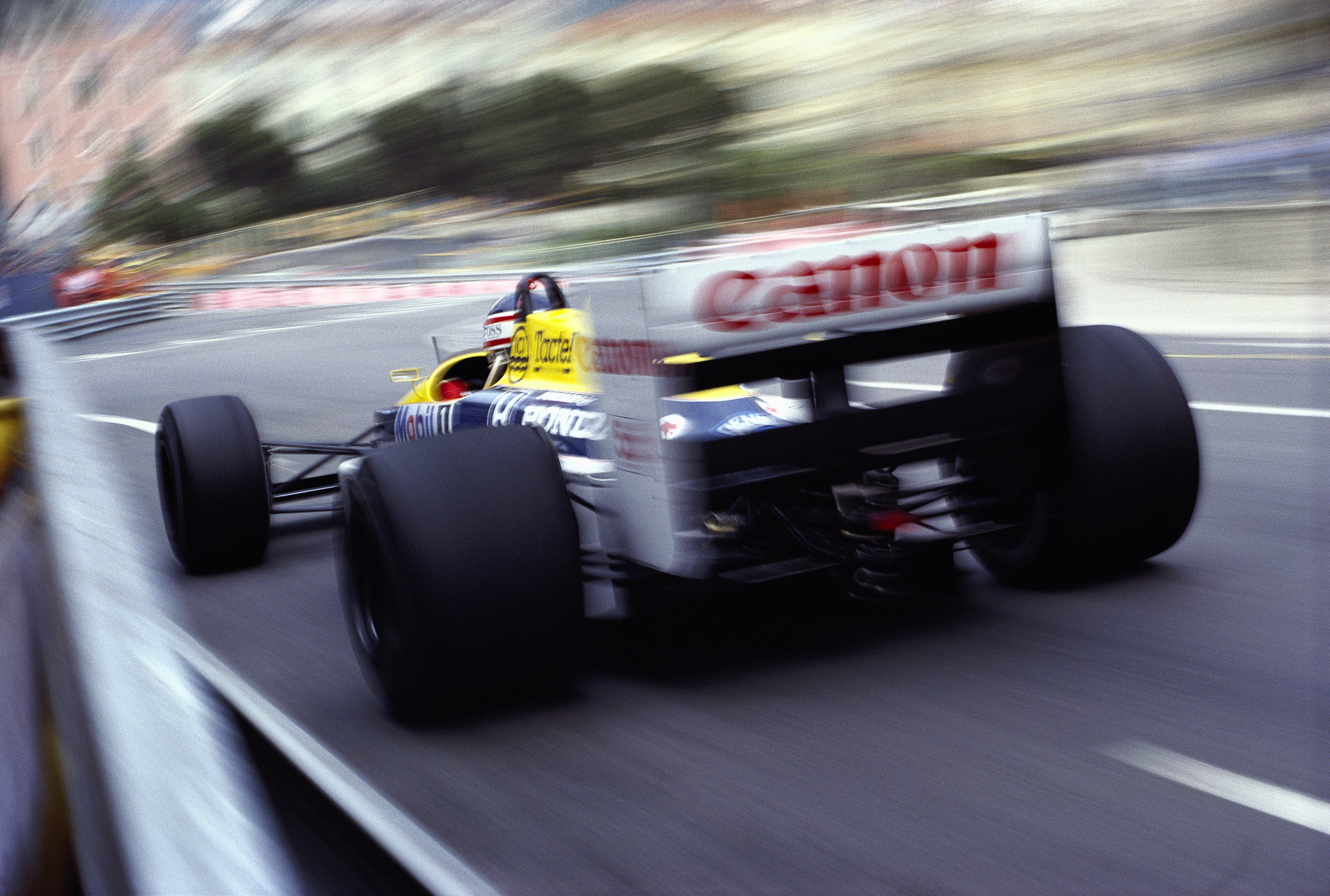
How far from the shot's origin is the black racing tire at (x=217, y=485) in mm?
5699

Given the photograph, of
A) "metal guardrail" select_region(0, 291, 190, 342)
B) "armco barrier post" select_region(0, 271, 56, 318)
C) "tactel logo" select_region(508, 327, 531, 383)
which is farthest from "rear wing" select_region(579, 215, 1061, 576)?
"armco barrier post" select_region(0, 271, 56, 318)

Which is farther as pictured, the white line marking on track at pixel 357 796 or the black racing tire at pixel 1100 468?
the black racing tire at pixel 1100 468

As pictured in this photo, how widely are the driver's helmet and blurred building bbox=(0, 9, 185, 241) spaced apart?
68.0 inches

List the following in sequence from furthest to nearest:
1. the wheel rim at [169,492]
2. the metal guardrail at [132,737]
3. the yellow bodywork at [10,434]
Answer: the wheel rim at [169,492] < the yellow bodywork at [10,434] < the metal guardrail at [132,737]

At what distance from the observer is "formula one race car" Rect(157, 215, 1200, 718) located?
3.67m

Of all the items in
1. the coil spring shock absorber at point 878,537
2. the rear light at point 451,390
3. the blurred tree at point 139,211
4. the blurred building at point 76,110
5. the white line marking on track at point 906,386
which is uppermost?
the blurred building at point 76,110

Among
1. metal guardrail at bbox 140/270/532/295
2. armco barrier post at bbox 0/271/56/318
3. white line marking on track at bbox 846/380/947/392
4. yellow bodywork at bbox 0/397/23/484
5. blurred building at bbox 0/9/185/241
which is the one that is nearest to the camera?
yellow bodywork at bbox 0/397/23/484

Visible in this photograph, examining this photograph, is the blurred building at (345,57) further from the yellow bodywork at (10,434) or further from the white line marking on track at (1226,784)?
the white line marking on track at (1226,784)

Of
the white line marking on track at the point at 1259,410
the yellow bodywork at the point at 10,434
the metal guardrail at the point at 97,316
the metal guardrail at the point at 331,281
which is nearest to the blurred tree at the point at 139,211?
the yellow bodywork at the point at 10,434

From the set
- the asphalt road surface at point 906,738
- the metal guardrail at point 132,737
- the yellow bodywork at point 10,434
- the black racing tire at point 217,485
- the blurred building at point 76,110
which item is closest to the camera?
the metal guardrail at point 132,737

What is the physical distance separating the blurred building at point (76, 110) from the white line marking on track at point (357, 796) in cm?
205

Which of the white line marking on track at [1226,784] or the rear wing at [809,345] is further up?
the rear wing at [809,345]

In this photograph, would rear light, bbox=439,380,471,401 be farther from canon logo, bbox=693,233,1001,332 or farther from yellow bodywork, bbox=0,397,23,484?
yellow bodywork, bbox=0,397,23,484

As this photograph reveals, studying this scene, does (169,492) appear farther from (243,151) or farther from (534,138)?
(534,138)
